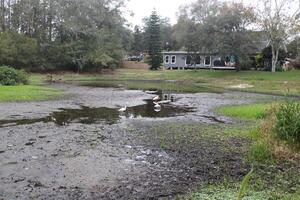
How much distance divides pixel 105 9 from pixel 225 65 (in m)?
22.9

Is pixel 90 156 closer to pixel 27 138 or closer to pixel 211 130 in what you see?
pixel 27 138

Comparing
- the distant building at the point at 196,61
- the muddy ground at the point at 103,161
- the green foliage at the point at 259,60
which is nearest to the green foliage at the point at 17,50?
the distant building at the point at 196,61

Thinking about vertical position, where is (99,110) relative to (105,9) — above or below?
below

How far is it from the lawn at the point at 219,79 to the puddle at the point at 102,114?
16400mm

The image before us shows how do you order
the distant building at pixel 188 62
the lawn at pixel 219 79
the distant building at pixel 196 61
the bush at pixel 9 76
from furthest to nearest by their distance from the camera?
the distant building at pixel 188 62, the distant building at pixel 196 61, the lawn at pixel 219 79, the bush at pixel 9 76

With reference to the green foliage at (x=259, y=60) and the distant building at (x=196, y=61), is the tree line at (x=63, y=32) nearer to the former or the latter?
the distant building at (x=196, y=61)

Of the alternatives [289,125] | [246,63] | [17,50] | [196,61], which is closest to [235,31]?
[246,63]

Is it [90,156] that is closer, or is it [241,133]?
[90,156]

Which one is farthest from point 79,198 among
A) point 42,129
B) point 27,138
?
point 42,129

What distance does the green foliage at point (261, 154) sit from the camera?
32.1 feet

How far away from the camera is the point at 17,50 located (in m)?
53.0

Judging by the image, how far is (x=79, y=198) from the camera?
724cm

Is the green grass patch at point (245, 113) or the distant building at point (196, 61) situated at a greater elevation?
the distant building at point (196, 61)

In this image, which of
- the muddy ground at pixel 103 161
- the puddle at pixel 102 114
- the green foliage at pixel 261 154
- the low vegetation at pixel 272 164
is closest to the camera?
the low vegetation at pixel 272 164
